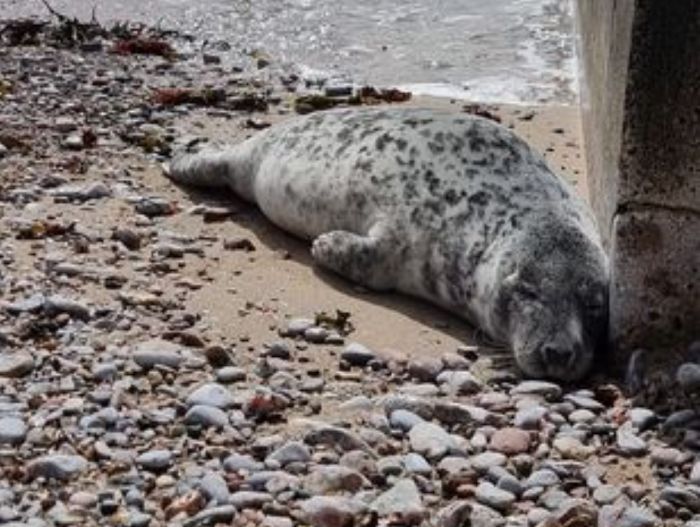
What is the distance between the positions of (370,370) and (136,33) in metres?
5.83

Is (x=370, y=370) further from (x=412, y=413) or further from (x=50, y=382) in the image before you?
(x=50, y=382)

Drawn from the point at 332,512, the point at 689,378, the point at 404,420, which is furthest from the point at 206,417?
the point at 689,378

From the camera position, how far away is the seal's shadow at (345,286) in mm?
5270

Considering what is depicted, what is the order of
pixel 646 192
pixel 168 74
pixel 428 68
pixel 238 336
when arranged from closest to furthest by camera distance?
pixel 646 192
pixel 238 336
pixel 168 74
pixel 428 68

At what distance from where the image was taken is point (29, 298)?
5.12 meters

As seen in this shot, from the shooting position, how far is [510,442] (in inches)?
169

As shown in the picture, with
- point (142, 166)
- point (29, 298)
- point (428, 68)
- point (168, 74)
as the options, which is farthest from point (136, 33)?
point (29, 298)

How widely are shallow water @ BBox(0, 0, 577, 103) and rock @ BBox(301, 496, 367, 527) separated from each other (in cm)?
557

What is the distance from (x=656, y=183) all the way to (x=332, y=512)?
1.65 meters

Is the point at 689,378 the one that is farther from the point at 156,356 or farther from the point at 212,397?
the point at 156,356

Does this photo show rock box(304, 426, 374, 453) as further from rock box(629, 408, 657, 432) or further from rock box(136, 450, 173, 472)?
rock box(629, 408, 657, 432)

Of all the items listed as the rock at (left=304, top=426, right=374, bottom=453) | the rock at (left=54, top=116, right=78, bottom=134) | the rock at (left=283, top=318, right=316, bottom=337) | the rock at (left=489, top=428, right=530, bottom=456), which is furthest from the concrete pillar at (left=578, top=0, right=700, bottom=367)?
the rock at (left=54, top=116, right=78, bottom=134)

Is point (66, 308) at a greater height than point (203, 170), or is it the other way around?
point (203, 170)

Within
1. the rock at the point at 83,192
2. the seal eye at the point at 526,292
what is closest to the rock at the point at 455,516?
the seal eye at the point at 526,292
